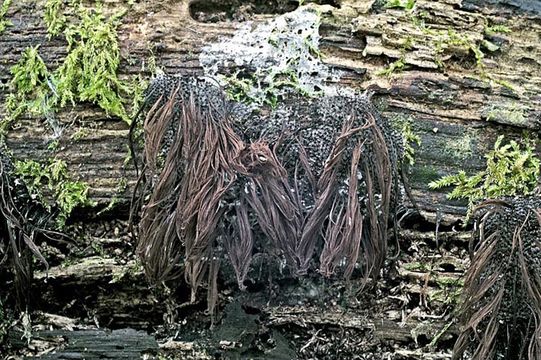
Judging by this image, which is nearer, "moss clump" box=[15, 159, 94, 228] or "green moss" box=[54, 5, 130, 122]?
"moss clump" box=[15, 159, 94, 228]

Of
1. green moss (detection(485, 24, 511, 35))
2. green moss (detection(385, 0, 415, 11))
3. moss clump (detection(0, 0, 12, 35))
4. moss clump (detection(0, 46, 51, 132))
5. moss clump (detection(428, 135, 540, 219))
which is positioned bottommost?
moss clump (detection(428, 135, 540, 219))

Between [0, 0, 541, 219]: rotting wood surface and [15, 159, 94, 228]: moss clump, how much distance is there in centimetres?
4

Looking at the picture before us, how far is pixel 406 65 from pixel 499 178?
1.62 feet

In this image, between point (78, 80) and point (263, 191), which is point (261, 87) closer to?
point (263, 191)

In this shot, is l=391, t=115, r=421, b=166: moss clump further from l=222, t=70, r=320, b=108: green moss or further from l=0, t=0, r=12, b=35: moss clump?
l=0, t=0, r=12, b=35: moss clump

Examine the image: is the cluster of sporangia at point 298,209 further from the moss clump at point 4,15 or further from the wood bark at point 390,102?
the moss clump at point 4,15

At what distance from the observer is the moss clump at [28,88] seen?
2.79 m

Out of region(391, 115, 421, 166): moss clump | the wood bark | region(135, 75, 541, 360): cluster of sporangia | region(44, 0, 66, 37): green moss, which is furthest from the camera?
region(44, 0, 66, 37): green moss

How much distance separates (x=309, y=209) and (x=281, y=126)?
12.2 inches

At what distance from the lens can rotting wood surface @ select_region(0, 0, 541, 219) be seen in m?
2.73

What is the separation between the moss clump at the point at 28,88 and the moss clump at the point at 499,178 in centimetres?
133

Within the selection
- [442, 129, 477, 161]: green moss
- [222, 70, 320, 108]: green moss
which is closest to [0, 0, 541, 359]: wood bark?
[442, 129, 477, 161]: green moss

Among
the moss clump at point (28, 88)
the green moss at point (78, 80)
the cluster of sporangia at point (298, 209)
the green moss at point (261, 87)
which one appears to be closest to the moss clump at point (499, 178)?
the cluster of sporangia at point (298, 209)

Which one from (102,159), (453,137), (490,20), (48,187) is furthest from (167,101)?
(490,20)
